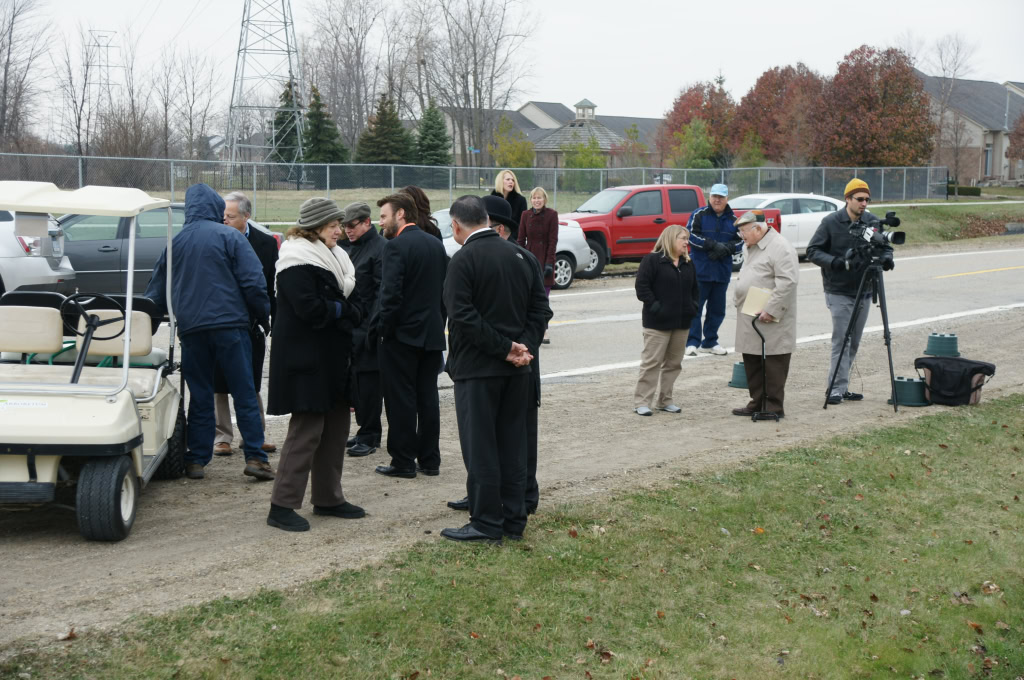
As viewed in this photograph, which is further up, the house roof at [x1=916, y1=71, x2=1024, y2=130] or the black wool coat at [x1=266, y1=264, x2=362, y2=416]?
the house roof at [x1=916, y1=71, x2=1024, y2=130]

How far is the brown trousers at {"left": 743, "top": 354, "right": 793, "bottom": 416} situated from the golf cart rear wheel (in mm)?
5794

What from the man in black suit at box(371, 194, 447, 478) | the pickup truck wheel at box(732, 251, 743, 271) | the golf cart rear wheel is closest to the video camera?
the man in black suit at box(371, 194, 447, 478)

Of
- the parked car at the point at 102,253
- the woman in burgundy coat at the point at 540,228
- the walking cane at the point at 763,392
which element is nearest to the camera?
the walking cane at the point at 763,392

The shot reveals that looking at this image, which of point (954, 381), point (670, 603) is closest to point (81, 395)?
point (670, 603)

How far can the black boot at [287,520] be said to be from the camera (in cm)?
618

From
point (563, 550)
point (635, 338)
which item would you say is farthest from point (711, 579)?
point (635, 338)

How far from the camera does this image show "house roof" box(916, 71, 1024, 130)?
7844 cm

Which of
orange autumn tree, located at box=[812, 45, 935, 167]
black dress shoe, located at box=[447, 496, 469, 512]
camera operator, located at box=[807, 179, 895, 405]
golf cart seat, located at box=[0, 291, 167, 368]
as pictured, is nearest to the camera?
golf cart seat, located at box=[0, 291, 167, 368]

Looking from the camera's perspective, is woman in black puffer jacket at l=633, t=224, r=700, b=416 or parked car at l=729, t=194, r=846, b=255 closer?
woman in black puffer jacket at l=633, t=224, r=700, b=416

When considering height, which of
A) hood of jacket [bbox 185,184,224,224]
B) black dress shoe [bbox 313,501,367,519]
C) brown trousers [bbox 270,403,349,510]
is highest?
hood of jacket [bbox 185,184,224,224]

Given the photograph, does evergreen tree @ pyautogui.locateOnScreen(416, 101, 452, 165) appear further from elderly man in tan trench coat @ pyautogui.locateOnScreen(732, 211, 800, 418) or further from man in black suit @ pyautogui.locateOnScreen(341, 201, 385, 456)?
man in black suit @ pyautogui.locateOnScreen(341, 201, 385, 456)

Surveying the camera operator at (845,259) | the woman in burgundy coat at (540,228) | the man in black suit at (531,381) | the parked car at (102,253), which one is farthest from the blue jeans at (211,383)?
the parked car at (102,253)

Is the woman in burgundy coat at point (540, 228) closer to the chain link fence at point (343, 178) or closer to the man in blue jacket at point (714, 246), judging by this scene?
the man in blue jacket at point (714, 246)

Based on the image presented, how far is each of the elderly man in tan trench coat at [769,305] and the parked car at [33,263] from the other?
962cm
